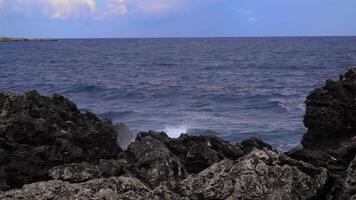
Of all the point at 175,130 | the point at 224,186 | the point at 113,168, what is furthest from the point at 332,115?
the point at 175,130

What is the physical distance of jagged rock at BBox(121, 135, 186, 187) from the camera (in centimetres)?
859

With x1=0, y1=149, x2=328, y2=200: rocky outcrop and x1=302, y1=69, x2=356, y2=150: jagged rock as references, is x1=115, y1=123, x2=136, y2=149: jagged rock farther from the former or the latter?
x1=0, y1=149, x2=328, y2=200: rocky outcrop

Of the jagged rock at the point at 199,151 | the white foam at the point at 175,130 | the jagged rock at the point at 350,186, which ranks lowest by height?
the white foam at the point at 175,130

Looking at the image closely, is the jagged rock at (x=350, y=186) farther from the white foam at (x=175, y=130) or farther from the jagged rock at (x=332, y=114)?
the white foam at (x=175, y=130)

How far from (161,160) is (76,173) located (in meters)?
1.52

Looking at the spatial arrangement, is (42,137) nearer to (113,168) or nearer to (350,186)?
(113,168)

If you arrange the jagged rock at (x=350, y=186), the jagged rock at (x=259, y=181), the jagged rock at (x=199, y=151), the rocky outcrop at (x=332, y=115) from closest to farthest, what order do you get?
1. the jagged rock at (x=350, y=186)
2. the jagged rock at (x=259, y=181)
3. the jagged rock at (x=199, y=151)
4. the rocky outcrop at (x=332, y=115)

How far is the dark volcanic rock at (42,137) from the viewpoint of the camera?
30.8 ft

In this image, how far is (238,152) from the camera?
10.7 m

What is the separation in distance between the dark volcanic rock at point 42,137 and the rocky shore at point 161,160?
2cm

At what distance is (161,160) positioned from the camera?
29.3 feet

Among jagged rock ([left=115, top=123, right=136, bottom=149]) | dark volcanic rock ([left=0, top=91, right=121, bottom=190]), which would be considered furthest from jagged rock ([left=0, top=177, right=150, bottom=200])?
jagged rock ([left=115, top=123, right=136, bottom=149])

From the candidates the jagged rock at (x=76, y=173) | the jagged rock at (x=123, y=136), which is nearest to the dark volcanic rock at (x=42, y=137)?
the jagged rock at (x=76, y=173)

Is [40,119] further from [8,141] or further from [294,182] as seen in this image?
[294,182]
